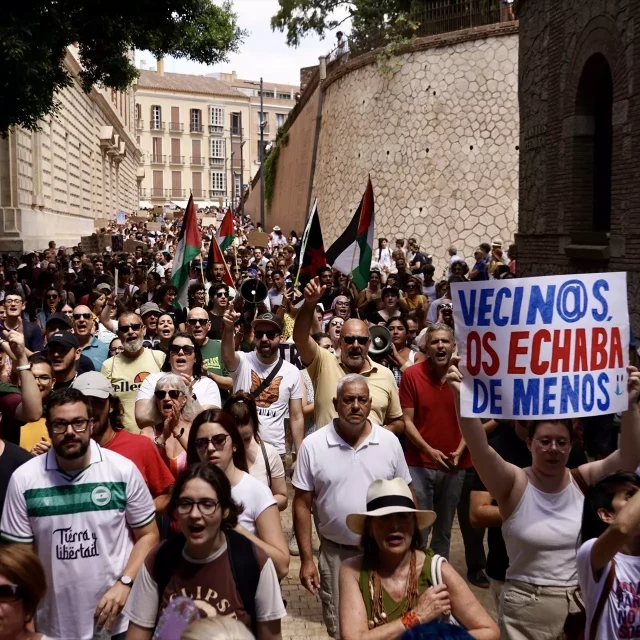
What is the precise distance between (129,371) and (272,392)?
3.31 feet

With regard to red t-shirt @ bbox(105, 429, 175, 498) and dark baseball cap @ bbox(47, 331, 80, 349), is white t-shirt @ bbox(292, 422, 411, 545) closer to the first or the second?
red t-shirt @ bbox(105, 429, 175, 498)

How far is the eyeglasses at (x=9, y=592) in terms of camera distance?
300 centimetres

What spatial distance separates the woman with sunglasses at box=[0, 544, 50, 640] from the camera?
300 cm

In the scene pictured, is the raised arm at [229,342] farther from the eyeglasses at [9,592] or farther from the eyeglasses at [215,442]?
the eyeglasses at [9,592]

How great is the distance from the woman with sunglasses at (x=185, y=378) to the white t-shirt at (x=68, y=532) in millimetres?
1501

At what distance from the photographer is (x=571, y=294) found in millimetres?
4094

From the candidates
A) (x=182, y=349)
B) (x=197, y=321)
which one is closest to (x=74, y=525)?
(x=182, y=349)

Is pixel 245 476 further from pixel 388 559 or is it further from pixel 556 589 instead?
pixel 556 589

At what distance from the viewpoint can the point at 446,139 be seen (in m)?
25.0

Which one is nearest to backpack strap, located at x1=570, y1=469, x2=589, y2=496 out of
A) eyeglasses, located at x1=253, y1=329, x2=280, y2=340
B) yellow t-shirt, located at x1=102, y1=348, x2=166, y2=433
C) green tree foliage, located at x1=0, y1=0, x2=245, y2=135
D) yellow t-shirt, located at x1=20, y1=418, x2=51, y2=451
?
yellow t-shirt, located at x1=20, y1=418, x2=51, y2=451

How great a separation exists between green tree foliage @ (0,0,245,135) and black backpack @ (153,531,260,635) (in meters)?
9.62

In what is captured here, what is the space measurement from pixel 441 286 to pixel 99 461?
9151mm

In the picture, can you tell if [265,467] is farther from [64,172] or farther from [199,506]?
[64,172]

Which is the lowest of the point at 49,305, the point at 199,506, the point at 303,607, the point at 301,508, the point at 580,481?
the point at 303,607
